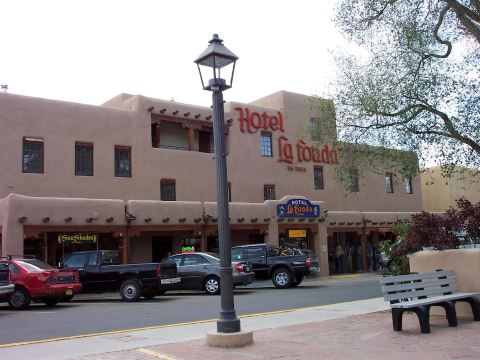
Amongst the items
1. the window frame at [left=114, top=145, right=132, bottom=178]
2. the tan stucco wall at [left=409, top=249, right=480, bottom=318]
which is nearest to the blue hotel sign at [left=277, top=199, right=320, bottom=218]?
the window frame at [left=114, top=145, right=132, bottom=178]

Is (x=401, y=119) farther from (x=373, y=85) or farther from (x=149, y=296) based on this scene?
(x=149, y=296)

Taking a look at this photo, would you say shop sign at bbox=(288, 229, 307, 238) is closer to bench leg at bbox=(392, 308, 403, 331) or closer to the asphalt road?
the asphalt road

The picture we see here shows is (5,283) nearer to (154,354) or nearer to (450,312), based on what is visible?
(154,354)

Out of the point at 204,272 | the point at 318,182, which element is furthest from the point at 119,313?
the point at 318,182

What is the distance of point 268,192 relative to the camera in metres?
32.5

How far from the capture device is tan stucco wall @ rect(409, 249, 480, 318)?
10.5 meters

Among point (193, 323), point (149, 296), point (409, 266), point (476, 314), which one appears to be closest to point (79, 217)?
point (149, 296)

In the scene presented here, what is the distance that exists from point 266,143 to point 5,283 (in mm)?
19743

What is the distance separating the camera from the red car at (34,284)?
16.5 meters

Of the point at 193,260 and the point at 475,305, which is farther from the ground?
the point at 193,260

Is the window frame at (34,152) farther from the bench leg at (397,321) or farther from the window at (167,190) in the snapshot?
the bench leg at (397,321)

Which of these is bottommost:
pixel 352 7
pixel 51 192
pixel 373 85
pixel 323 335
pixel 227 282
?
pixel 323 335

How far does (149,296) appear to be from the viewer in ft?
62.4

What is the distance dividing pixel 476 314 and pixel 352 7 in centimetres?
1187
